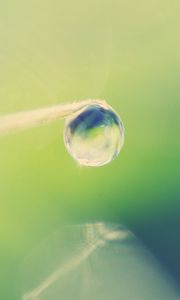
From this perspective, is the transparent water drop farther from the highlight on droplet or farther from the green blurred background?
the green blurred background

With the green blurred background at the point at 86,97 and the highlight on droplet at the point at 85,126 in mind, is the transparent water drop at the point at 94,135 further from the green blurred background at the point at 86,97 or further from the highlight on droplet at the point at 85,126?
the green blurred background at the point at 86,97

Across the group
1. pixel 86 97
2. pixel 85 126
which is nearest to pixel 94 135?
pixel 85 126

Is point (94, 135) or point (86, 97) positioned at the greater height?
point (86, 97)

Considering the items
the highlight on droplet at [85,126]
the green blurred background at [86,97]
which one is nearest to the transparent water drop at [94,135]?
the highlight on droplet at [85,126]

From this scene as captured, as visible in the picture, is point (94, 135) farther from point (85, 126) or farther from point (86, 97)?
point (86, 97)

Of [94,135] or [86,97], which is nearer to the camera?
[94,135]

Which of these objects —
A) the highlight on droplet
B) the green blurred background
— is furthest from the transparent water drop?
the green blurred background

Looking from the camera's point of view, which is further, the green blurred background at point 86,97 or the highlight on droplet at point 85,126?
the green blurred background at point 86,97
